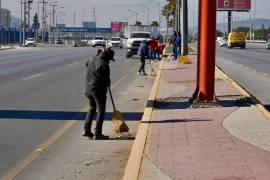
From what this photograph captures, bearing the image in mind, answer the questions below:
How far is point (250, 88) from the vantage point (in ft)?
69.1

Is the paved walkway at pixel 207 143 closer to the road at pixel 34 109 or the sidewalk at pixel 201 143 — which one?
the sidewalk at pixel 201 143

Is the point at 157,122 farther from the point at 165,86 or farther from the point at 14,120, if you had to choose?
the point at 165,86

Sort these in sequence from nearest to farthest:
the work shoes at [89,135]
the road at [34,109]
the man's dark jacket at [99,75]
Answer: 1. the road at [34,109]
2. the man's dark jacket at [99,75]
3. the work shoes at [89,135]

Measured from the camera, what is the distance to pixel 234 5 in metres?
134

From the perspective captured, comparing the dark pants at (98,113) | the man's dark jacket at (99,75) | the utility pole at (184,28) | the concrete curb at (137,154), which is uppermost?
the utility pole at (184,28)

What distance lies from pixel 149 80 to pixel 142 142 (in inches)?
620

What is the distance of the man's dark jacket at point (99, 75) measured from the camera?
10969mm

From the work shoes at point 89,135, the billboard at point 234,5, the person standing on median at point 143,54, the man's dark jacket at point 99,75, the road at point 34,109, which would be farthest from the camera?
the billboard at point 234,5

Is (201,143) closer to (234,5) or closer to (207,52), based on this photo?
(207,52)

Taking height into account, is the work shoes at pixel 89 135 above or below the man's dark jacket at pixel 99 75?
below

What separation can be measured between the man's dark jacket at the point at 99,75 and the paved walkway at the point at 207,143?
117 centimetres

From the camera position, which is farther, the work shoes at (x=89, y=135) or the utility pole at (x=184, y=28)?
the utility pole at (x=184, y=28)

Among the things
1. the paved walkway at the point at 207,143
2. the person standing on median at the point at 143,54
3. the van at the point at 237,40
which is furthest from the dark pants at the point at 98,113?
the van at the point at 237,40

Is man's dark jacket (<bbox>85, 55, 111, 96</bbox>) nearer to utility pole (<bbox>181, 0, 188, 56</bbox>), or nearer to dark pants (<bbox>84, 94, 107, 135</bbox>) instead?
dark pants (<bbox>84, 94, 107, 135</bbox>)
